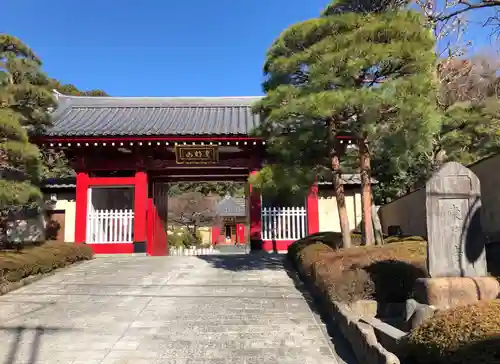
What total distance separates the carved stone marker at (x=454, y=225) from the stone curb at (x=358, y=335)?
51.9 inches

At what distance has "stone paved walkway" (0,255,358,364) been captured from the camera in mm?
4871

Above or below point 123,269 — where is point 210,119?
above

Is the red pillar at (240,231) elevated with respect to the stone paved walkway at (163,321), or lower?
elevated

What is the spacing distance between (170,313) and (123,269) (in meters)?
5.10

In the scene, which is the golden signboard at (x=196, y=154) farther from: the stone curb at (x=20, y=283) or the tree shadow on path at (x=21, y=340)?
the tree shadow on path at (x=21, y=340)

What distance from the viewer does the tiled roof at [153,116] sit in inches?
602

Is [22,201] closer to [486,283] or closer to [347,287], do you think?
[347,287]

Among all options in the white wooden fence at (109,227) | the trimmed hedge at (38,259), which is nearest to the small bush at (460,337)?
the trimmed hedge at (38,259)

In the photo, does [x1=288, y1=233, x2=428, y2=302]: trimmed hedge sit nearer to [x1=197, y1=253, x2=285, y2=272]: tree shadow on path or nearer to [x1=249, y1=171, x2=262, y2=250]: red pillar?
[x1=197, y1=253, x2=285, y2=272]: tree shadow on path

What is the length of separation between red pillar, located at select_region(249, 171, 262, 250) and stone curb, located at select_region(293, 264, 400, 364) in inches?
331

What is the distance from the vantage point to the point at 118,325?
6.02 m

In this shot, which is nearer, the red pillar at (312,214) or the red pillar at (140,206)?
the red pillar at (140,206)

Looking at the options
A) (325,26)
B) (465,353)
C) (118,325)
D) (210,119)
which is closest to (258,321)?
(118,325)

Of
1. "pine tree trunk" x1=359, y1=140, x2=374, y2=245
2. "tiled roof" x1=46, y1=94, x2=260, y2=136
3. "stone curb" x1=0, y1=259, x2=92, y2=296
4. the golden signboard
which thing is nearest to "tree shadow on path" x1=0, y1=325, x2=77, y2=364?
"stone curb" x1=0, y1=259, x2=92, y2=296
